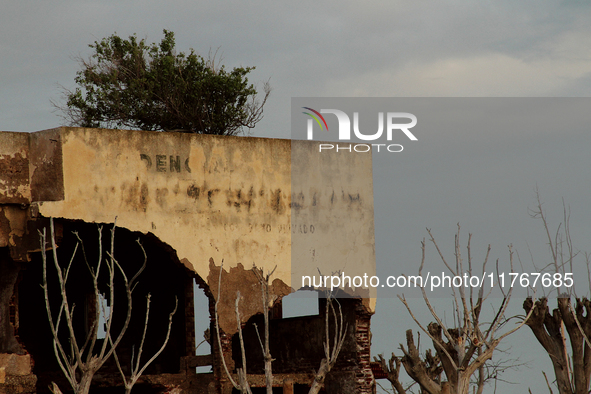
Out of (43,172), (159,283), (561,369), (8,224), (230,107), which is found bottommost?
(561,369)

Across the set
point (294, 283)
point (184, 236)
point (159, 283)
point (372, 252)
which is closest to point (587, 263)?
point (372, 252)

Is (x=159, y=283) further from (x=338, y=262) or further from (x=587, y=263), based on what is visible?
(x=587, y=263)

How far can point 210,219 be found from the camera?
12.9 meters

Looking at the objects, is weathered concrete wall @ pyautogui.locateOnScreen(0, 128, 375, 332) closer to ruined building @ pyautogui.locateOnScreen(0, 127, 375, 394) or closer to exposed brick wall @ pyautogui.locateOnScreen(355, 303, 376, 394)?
ruined building @ pyautogui.locateOnScreen(0, 127, 375, 394)

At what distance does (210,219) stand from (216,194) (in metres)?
0.43

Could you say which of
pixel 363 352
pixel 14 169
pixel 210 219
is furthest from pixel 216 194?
pixel 363 352

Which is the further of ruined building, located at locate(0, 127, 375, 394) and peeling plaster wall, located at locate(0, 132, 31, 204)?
ruined building, located at locate(0, 127, 375, 394)

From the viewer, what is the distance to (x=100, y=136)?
12.0m

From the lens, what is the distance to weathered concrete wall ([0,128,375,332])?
11.7 m

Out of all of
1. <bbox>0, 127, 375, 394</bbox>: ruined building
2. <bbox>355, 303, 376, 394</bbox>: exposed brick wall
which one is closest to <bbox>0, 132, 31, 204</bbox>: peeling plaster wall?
<bbox>0, 127, 375, 394</bbox>: ruined building

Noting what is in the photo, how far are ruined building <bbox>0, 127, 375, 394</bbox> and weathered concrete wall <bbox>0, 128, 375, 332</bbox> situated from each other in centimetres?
2

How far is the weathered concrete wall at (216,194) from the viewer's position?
11.7 meters

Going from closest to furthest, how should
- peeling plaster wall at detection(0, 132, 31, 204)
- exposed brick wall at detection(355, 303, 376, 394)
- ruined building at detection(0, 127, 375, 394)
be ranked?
peeling plaster wall at detection(0, 132, 31, 204) → ruined building at detection(0, 127, 375, 394) → exposed brick wall at detection(355, 303, 376, 394)

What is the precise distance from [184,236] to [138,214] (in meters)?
0.84
